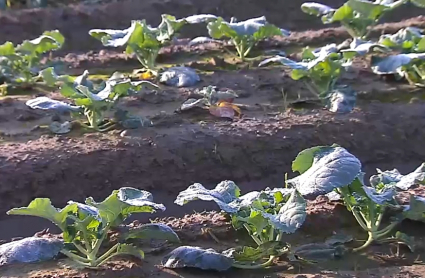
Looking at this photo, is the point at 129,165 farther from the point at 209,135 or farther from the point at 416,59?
the point at 416,59

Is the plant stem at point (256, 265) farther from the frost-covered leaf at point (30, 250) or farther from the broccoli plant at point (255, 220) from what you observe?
the frost-covered leaf at point (30, 250)

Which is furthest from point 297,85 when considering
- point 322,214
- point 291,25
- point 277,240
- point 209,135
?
point 291,25

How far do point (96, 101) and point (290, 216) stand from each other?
2003 millimetres

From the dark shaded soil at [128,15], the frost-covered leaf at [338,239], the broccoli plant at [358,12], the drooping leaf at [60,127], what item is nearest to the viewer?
the frost-covered leaf at [338,239]

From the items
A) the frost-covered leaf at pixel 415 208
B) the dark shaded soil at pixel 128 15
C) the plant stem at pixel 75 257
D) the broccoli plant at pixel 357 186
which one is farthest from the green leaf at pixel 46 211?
the dark shaded soil at pixel 128 15

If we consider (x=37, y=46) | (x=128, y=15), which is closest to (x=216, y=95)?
(x=37, y=46)

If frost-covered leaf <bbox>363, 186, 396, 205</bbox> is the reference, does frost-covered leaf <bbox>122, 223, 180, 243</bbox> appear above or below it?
below

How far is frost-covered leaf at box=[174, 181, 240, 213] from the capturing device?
8.83 ft

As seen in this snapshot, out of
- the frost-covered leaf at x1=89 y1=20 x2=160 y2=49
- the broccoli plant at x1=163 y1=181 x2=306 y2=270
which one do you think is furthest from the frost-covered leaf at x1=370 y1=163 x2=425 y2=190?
the frost-covered leaf at x1=89 y1=20 x2=160 y2=49

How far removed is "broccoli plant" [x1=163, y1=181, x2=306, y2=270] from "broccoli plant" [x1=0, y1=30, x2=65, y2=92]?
9.86ft

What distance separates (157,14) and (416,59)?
444 centimetres

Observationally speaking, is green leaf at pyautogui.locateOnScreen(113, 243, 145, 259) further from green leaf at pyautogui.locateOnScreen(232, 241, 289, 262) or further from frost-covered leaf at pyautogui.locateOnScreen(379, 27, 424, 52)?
frost-covered leaf at pyautogui.locateOnScreen(379, 27, 424, 52)

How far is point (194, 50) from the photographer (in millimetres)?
6566

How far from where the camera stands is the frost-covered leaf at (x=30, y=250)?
253cm
